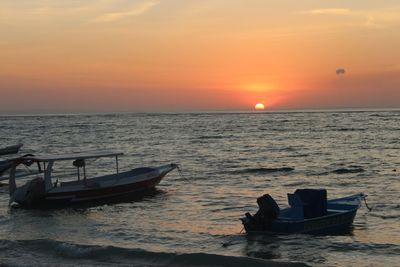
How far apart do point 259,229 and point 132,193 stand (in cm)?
1057

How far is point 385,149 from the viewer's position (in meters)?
48.8

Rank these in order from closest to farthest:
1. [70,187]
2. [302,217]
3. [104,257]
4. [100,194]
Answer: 1. [104,257]
2. [302,217]
3. [70,187]
4. [100,194]

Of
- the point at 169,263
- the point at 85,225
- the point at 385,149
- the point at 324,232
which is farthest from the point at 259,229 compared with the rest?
the point at 385,149

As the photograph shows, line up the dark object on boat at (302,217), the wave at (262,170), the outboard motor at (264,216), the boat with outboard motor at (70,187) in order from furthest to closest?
1. the wave at (262,170)
2. the boat with outboard motor at (70,187)
3. the dark object on boat at (302,217)
4. the outboard motor at (264,216)

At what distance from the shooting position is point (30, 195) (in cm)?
2205

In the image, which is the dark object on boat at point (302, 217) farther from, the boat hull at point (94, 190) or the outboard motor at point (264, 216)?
the boat hull at point (94, 190)

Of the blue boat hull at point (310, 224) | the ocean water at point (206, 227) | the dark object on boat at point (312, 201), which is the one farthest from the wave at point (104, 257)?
the dark object on boat at point (312, 201)

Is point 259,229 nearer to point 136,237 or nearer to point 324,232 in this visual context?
point 324,232

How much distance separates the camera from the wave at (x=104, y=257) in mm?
13359

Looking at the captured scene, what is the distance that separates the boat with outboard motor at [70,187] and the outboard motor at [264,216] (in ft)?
29.3

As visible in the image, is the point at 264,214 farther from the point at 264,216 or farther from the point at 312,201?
the point at 312,201

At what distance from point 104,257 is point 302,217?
641 cm

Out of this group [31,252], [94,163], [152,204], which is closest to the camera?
[31,252]

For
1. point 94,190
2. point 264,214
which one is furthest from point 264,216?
point 94,190
